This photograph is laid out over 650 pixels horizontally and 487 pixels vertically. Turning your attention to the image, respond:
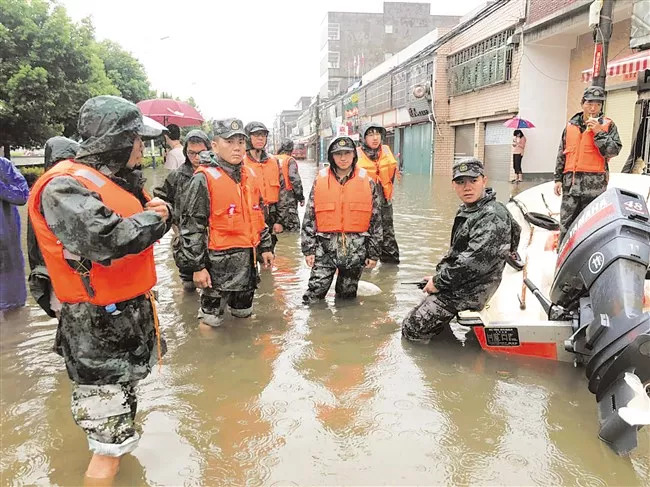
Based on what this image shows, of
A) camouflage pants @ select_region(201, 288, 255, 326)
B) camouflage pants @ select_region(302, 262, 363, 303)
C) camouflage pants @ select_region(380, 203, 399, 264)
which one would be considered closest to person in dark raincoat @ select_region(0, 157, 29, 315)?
camouflage pants @ select_region(201, 288, 255, 326)

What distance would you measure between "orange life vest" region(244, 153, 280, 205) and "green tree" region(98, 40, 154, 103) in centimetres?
3009

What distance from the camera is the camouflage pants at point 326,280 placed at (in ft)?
17.1

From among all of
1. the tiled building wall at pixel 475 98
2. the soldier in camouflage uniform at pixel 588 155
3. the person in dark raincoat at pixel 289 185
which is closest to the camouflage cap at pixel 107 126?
the soldier in camouflage uniform at pixel 588 155

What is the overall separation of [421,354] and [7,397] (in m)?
2.89

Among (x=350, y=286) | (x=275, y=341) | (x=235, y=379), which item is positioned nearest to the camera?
(x=235, y=379)

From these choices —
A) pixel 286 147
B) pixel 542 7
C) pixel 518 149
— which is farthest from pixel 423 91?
pixel 286 147

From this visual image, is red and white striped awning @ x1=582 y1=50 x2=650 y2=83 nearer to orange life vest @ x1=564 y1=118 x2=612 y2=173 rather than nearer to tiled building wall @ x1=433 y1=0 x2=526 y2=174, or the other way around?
orange life vest @ x1=564 y1=118 x2=612 y2=173

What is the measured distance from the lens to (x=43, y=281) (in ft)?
11.0

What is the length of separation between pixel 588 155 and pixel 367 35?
64030 millimetres

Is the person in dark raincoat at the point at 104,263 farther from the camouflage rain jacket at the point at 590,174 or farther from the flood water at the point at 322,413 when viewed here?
the camouflage rain jacket at the point at 590,174

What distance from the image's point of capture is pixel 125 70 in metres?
36.1

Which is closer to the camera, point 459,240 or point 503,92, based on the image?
point 459,240

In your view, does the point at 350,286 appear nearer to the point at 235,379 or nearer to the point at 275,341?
the point at 275,341

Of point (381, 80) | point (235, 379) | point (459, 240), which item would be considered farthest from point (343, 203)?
point (381, 80)
